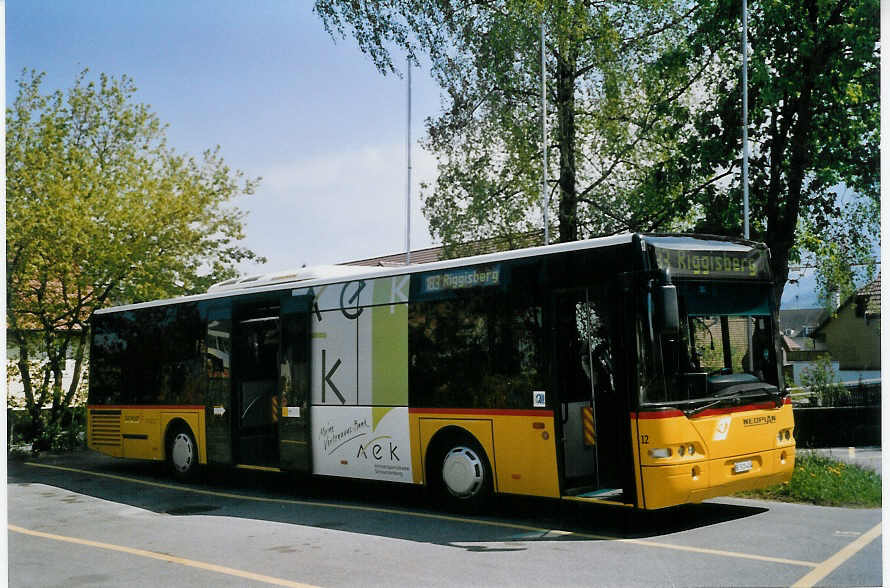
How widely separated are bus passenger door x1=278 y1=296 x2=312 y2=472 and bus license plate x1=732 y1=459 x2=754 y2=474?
5.33 m

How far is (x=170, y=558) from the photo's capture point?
27.7 ft

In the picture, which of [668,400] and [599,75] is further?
[599,75]

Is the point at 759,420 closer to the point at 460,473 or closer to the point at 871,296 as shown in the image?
the point at 460,473

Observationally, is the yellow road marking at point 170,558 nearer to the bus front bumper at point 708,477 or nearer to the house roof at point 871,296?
the bus front bumper at point 708,477

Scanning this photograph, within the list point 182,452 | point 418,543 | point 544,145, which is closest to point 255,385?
point 182,452

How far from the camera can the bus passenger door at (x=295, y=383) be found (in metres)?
12.0

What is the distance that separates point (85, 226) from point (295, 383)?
26.9 feet

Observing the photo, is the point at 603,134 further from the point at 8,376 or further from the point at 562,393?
the point at 8,376

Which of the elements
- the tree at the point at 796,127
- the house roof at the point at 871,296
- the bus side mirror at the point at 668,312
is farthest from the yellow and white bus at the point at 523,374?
the tree at the point at 796,127

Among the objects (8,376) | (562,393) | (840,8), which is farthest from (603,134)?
(8,376)

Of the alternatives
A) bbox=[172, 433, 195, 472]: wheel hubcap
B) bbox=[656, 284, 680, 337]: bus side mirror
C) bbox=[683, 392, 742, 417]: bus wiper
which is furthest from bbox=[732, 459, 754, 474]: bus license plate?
bbox=[172, 433, 195, 472]: wheel hubcap

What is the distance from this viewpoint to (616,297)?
8.74m

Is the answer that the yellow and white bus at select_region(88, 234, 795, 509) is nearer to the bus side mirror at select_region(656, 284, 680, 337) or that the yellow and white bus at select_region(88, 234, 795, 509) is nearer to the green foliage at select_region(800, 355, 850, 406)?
the bus side mirror at select_region(656, 284, 680, 337)

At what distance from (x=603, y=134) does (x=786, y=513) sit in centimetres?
984
